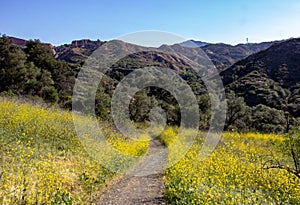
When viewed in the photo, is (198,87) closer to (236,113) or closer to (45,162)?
(236,113)

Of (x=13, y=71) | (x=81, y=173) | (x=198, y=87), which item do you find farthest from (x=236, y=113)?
(x=81, y=173)

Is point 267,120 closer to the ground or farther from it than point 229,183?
closer to the ground

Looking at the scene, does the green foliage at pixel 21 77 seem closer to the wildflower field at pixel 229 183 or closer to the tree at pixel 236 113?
the tree at pixel 236 113

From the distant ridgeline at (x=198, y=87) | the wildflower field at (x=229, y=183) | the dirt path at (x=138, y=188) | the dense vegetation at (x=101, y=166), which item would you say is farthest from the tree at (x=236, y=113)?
the wildflower field at (x=229, y=183)

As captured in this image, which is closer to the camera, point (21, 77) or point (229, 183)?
point (229, 183)

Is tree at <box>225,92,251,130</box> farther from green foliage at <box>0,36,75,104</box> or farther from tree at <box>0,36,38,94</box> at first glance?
tree at <box>0,36,38,94</box>

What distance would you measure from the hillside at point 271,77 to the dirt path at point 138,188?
31721 mm

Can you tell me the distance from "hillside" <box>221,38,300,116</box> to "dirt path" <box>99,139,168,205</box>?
31.7 meters

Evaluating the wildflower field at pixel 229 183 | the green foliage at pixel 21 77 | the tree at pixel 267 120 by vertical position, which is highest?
the green foliage at pixel 21 77

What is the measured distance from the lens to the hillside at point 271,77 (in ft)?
143

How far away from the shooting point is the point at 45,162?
6.17 m

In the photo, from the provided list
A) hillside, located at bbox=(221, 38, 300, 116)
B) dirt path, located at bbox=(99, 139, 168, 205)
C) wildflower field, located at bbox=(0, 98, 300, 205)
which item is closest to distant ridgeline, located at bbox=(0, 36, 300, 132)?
hillside, located at bbox=(221, 38, 300, 116)

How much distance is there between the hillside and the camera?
43662 mm

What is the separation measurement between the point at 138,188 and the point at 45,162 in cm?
330
